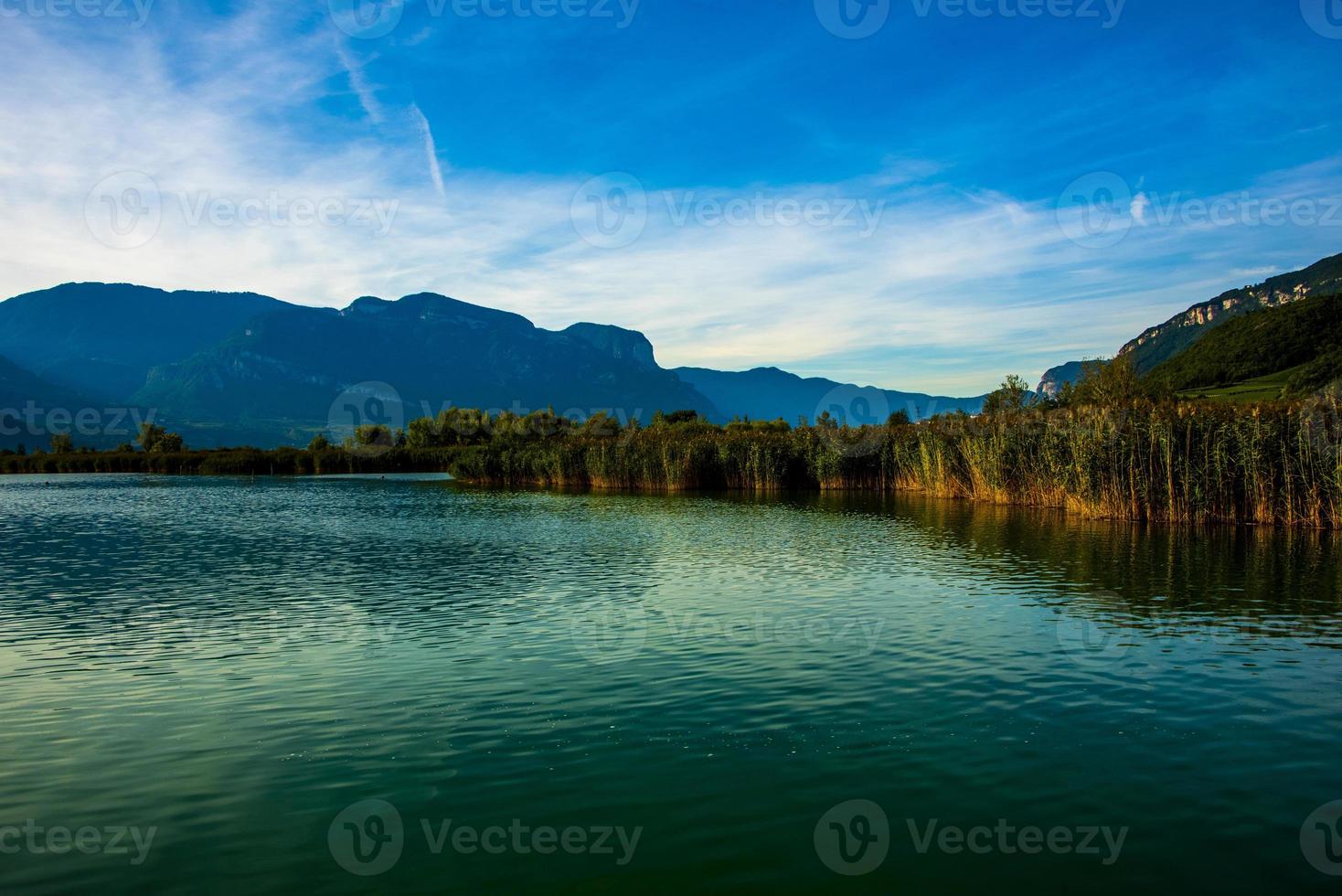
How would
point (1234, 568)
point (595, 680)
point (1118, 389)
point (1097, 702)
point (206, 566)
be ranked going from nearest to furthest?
point (1097, 702) < point (595, 680) < point (1234, 568) < point (206, 566) < point (1118, 389)

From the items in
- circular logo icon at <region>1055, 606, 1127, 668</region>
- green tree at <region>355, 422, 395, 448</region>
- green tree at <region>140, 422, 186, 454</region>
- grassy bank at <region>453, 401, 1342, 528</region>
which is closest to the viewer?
circular logo icon at <region>1055, 606, 1127, 668</region>

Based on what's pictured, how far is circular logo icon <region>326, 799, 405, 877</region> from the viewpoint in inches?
289

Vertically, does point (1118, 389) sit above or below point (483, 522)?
above

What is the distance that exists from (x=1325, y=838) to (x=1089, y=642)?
7174 millimetres

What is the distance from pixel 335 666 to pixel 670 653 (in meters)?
5.29

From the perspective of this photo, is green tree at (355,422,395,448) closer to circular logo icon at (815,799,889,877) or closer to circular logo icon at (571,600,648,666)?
circular logo icon at (571,600,648,666)

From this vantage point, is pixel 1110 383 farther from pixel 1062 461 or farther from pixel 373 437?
pixel 373 437

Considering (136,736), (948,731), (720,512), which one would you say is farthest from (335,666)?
(720,512)

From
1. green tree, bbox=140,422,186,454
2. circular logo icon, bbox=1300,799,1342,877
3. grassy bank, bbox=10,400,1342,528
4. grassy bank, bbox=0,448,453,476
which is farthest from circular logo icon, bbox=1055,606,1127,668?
green tree, bbox=140,422,186,454

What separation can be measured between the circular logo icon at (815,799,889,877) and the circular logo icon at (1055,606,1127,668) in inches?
268

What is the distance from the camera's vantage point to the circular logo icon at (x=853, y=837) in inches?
289

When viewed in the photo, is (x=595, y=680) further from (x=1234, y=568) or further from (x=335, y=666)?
(x=1234, y=568)

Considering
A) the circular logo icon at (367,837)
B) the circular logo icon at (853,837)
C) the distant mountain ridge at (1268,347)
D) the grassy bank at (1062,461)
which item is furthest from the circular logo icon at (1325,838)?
the distant mountain ridge at (1268,347)

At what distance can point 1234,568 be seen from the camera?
2198 cm
